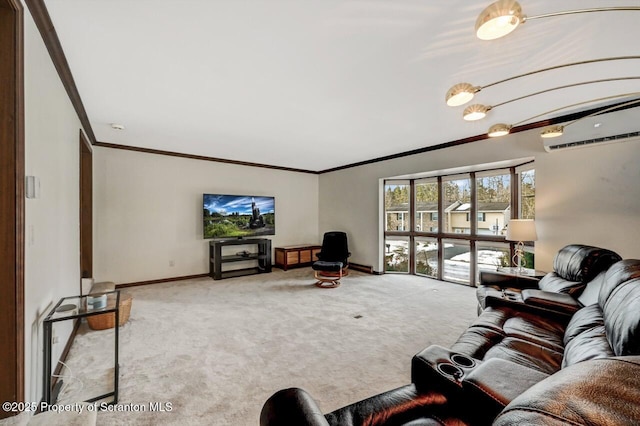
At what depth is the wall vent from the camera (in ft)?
9.27

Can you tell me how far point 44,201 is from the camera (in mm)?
1849

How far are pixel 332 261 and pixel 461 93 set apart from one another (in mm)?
4598

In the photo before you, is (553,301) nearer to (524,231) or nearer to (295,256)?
(524,231)

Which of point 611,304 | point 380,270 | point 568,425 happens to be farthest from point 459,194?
point 568,425

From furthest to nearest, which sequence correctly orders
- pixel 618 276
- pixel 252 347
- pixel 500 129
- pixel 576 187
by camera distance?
pixel 576 187 → pixel 252 347 → pixel 500 129 → pixel 618 276

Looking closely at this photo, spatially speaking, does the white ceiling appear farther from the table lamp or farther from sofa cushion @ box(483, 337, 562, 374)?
sofa cushion @ box(483, 337, 562, 374)

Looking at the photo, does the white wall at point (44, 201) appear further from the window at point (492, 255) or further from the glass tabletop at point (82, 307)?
the window at point (492, 255)

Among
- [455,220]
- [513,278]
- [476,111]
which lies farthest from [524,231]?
[476,111]

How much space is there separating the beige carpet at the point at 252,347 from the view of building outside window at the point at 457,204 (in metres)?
1.27

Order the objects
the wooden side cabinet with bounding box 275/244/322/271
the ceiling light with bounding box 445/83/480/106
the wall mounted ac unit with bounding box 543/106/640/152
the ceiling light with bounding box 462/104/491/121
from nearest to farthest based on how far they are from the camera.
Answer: the ceiling light with bounding box 445/83/480/106 < the ceiling light with bounding box 462/104/491/121 < the wall mounted ac unit with bounding box 543/106/640/152 < the wooden side cabinet with bounding box 275/244/322/271

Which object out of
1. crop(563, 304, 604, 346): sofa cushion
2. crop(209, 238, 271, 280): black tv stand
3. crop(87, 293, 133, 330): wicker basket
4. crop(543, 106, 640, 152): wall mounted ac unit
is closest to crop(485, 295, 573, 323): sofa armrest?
crop(563, 304, 604, 346): sofa cushion

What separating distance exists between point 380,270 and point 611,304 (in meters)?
4.41

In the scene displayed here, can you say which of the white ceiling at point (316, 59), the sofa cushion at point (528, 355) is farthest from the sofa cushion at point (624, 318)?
the white ceiling at point (316, 59)

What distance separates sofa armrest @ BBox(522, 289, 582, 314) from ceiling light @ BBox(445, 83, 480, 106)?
184 cm
